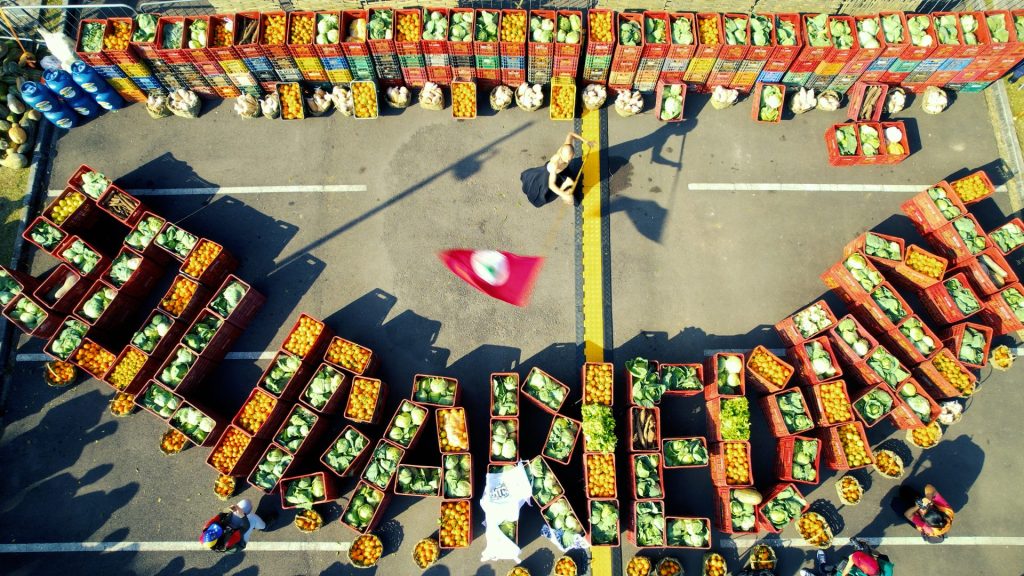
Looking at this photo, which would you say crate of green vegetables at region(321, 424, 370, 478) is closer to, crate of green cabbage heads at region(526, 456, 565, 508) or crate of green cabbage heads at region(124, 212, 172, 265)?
crate of green cabbage heads at region(526, 456, 565, 508)

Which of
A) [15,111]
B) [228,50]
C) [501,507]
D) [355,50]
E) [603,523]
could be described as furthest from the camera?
[15,111]

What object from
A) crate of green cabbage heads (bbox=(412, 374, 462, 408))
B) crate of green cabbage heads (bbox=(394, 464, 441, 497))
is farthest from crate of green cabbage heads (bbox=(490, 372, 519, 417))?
crate of green cabbage heads (bbox=(394, 464, 441, 497))

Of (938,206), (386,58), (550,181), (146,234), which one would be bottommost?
(146,234)

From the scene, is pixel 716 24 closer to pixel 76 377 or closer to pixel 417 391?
pixel 417 391

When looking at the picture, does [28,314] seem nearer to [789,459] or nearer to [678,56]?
[678,56]

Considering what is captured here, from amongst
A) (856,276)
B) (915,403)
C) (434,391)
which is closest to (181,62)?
(434,391)

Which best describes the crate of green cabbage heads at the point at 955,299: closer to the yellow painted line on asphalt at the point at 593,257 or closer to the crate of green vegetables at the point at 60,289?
the yellow painted line on asphalt at the point at 593,257

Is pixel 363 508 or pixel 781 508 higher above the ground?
pixel 781 508

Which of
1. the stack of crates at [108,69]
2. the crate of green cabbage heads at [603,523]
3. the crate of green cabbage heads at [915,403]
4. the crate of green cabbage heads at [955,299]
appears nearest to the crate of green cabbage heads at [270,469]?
the crate of green cabbage heads at [603,523]
